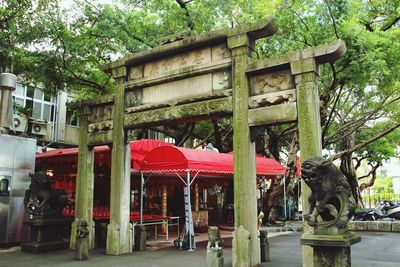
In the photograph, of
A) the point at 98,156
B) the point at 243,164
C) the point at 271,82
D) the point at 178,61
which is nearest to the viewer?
the point at 243,164

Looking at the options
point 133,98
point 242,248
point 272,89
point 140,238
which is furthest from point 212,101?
point 140,238

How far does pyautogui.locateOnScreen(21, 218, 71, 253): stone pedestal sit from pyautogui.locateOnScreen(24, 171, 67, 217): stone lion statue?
276 millimetres

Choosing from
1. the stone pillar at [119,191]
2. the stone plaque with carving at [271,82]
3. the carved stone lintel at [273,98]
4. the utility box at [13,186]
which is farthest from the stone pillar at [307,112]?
the utility box at [13,186]

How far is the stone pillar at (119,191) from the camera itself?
396 inches

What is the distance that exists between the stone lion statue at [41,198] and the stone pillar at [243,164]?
5.84m

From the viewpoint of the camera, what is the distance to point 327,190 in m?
5.98

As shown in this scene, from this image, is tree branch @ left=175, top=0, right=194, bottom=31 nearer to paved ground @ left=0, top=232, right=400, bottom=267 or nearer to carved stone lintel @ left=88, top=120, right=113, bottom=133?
carved stone lintel @ left=88, top=120, right=113, bottom=133

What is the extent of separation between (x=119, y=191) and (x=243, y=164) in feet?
12.6

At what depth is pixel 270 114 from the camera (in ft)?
26.5

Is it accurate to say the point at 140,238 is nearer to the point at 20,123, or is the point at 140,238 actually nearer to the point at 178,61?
the point at 178,61

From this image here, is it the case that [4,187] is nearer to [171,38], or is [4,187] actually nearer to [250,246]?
[171,38]

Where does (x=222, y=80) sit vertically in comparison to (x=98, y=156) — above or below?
above

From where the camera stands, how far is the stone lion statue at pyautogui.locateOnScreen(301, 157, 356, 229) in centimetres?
586

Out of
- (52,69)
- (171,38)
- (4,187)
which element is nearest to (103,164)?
(4,187)
